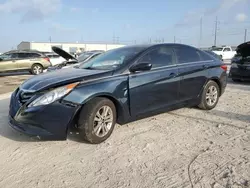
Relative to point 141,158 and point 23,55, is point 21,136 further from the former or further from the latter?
point 23,55

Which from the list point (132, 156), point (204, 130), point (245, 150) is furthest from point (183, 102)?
point (132, 156)

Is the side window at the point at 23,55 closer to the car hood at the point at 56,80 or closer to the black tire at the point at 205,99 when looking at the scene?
the car hood at the point at 56,80

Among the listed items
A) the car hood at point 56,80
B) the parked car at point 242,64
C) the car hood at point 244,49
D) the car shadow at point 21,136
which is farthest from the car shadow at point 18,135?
→ the car hood at point 244,49

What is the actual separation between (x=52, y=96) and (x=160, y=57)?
214 cm

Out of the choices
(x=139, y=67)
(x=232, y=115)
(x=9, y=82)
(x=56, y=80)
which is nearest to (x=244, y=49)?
(x=232, y=115)

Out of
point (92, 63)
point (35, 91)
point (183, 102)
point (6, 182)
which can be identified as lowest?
point (6, 182)

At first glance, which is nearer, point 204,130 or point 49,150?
point 49,150

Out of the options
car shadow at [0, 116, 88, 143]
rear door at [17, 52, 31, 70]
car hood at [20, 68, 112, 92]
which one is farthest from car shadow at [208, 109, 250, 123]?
rear door at [17, 52, 31, 70]

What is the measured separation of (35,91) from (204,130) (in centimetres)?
282

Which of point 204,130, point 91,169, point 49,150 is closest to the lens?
point 91,169

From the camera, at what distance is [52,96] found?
3.46m

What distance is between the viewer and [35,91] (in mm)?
3590

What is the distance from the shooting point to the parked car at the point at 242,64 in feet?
30.1

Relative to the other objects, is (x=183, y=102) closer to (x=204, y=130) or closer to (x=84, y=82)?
(x=204, y=130)
